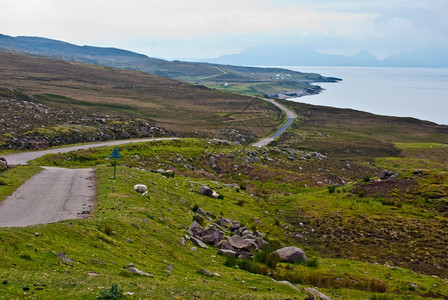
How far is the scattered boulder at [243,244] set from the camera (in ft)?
72.7

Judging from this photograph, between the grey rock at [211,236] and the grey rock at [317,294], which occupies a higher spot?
the grey rock at [317,294]

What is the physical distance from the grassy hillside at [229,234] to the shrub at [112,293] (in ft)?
1.52

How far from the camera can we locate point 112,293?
10523 mm

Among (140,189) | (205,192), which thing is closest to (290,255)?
(140,189)

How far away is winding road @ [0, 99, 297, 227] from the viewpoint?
66.1 ft

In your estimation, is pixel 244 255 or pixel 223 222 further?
pixel 223 222

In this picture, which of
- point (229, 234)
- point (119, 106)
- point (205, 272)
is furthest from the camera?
point (119, 106)

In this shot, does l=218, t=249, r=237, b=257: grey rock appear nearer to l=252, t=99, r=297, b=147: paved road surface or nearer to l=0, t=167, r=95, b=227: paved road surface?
l=0, t=167, r=95, b=227: paved road surface

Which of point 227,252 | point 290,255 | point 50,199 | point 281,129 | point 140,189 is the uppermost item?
point 281,129

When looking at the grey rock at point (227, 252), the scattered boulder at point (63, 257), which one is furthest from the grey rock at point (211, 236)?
the scattered boulder at point (63, 257)

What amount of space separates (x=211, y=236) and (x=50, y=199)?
11.2m

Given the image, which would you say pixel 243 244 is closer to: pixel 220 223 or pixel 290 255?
pixel 290 255

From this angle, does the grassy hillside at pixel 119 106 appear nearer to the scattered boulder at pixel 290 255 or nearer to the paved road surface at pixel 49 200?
the paved road surface at pixel 49 200

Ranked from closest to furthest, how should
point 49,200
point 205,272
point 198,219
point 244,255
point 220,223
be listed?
point 205,272 → point 244,255 → point 49,200 → point 198,219 → point 220,223
